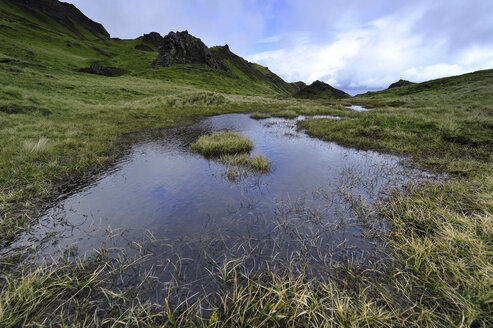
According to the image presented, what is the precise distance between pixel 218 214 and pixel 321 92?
139 metres

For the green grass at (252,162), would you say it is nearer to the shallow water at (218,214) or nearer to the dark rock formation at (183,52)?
the shallow water at (218,214)

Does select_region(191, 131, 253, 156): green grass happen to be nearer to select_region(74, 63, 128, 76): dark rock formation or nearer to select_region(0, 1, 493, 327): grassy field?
select_region(0, 1, 493, 327): grassy field

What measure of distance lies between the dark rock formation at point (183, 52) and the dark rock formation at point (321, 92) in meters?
72.6

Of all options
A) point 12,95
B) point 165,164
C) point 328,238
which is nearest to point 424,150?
point 328,238

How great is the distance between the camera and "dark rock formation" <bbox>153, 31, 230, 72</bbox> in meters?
120

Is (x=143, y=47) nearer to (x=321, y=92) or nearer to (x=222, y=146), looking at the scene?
(x=321, y=92)

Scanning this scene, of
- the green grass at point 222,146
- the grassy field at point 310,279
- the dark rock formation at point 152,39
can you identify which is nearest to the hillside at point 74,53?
the dark rock formation at point 152,39

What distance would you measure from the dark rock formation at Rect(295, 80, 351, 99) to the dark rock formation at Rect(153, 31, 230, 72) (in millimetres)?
72559

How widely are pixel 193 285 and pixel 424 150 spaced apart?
16084mm

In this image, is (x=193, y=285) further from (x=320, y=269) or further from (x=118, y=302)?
(x=320, y=269)

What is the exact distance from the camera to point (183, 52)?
427 feet

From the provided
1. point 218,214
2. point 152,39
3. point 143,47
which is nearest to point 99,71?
point 218,214

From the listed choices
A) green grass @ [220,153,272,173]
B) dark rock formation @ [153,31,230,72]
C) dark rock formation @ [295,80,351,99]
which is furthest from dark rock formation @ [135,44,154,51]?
green grass @ [220,153,272,173]

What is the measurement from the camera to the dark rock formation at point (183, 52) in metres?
120
